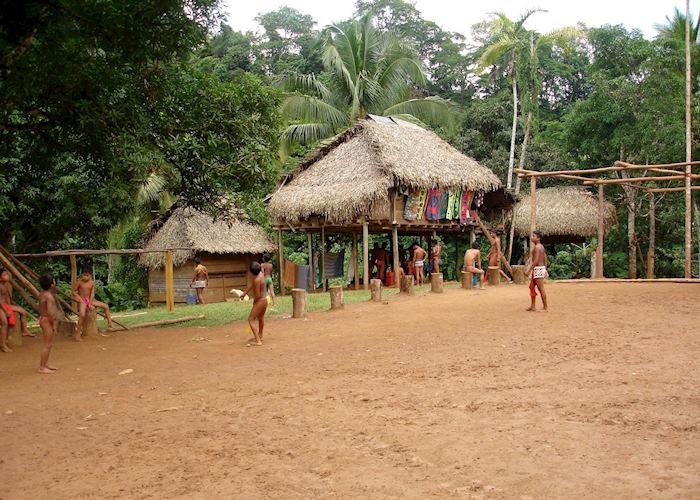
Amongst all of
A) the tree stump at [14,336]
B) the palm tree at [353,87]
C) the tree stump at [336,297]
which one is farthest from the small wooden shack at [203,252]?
the tree stump at [14,336]

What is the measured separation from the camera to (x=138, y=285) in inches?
968

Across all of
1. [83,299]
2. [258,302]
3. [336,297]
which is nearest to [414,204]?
[336,297]

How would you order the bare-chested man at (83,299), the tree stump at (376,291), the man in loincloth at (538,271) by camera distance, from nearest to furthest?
1. the bare-chested man at (83,299)
2. the man in loincloth at (538,271)
3. the tree stump at (376,291)

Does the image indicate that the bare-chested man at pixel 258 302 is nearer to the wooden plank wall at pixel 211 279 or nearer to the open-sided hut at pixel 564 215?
the wooden plank wall at pixel 211 279

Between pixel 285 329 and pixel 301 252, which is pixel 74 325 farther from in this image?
pixel 301 252

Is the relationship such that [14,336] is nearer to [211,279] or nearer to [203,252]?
[203,252]

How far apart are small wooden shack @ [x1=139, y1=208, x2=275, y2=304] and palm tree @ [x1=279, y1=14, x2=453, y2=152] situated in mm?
4257

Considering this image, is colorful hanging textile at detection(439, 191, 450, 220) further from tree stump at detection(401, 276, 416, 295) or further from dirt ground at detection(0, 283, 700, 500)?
dirt ground at detection(0, 283, 700, 500)

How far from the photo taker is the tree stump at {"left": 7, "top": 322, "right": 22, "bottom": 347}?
1014cm

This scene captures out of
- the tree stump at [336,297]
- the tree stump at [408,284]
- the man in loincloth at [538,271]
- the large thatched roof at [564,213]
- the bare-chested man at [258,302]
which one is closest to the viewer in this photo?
the bare-chested man at [258,302]

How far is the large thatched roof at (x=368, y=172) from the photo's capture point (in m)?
19.1

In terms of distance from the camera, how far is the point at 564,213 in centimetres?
2600

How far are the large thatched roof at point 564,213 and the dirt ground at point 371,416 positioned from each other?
54.0ft

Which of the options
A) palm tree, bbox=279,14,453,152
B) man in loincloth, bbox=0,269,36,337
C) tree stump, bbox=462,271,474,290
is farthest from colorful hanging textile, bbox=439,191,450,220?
man in loincloth, bbox=0,269,36,337
